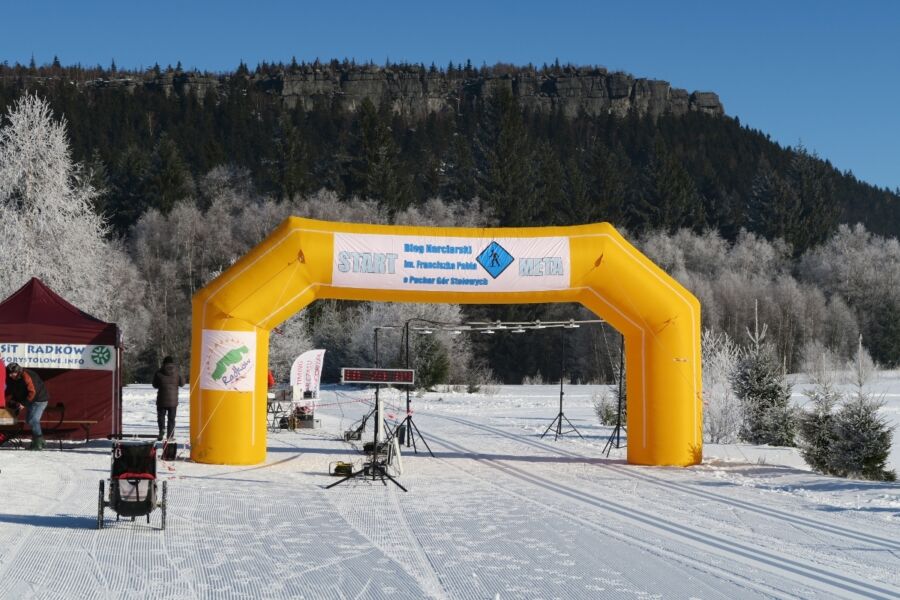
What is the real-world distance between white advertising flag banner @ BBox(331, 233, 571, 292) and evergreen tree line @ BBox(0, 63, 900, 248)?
4930 centimetres

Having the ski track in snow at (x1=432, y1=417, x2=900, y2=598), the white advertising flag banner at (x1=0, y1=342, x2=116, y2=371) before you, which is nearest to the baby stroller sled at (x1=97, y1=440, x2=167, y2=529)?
the ski track in snow at (x1=432, y1=417, x2=900, y2=598)

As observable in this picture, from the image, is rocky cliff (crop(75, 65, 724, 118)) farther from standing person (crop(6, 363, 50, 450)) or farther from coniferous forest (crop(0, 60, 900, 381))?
standing person (crop(6, 363, 50, 450))

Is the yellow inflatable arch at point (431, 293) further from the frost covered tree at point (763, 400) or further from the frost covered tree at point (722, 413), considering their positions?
the frost covered tree at point (722, 413)

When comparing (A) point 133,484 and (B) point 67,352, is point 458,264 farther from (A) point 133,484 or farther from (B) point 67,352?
(A) point 133,484

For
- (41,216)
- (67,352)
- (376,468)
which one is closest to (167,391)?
(67,352)

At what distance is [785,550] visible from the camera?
819 centimetres

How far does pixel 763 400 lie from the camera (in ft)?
70.9

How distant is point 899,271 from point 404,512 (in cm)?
6227

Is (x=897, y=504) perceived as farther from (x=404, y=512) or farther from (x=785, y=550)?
(x=404, y=512)

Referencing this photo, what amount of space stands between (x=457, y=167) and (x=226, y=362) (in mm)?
61844

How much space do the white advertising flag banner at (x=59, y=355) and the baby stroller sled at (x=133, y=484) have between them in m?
7.78

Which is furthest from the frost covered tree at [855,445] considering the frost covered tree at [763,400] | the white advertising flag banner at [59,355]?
the white advertising flag banner at [59,355]

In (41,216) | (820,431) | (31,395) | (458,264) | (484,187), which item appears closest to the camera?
(31,395)

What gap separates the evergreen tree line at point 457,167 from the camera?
67.7 meters
